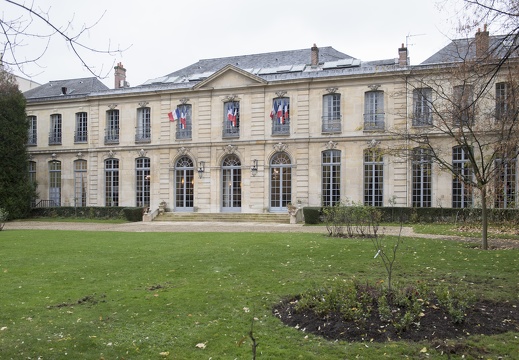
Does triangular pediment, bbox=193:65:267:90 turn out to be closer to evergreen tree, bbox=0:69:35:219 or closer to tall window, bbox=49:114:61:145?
tall window, bbox=49:114:61:145

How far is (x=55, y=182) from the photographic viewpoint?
28172mm

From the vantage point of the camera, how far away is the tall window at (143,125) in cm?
2608

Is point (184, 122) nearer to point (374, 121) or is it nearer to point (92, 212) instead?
point (92, 212)

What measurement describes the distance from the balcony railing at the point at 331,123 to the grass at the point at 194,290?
11303mm

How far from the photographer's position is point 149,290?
6781 mm

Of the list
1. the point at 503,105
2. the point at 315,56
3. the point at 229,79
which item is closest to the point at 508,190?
the point at 503,105

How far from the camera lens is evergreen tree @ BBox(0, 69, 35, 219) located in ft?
82.1

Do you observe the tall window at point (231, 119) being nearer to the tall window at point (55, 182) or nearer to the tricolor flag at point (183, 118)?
the tricolor flag at point (183, 118)

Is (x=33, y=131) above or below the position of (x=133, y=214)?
above

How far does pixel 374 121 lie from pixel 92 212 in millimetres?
16180

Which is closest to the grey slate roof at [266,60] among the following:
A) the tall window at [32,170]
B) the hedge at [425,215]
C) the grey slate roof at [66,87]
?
the grey slate roof at [66,87]

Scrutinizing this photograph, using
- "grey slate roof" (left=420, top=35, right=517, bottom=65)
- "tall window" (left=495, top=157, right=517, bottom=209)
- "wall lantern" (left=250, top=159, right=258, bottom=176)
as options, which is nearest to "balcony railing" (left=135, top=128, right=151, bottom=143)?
"wall lantern" (left=250, top=159, right=258, bottom=176)

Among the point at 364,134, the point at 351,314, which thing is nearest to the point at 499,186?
the point at 364,134

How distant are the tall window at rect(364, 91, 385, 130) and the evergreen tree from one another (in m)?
19.8
